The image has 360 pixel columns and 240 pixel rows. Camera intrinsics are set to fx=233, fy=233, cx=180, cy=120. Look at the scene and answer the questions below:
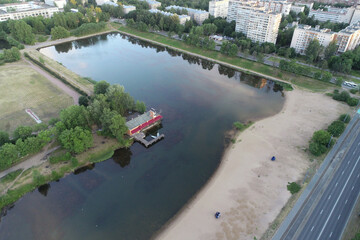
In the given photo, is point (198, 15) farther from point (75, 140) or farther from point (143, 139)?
point (75, 140)

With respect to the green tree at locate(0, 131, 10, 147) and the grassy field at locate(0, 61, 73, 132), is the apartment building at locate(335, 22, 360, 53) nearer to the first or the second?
the grassy field at locate(0, 61, 73, 132)

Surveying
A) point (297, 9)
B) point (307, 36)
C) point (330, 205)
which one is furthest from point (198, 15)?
point (330, 205)

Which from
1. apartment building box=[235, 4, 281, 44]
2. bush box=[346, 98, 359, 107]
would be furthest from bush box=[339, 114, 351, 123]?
apartment building box=[235, 4, 281, 44]

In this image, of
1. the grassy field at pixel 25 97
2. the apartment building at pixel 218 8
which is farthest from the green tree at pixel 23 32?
the apartment building at pixel 218 8

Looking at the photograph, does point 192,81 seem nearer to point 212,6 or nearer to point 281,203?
point 281,203

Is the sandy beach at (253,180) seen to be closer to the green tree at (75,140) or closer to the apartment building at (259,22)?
A: the green tree at (75,140)
